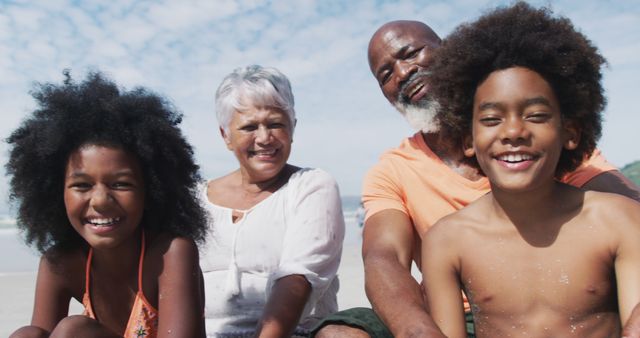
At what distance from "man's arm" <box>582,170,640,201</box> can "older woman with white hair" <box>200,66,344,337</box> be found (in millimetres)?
1150

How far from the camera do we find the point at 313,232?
2.81 metres

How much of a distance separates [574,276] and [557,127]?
53 cm

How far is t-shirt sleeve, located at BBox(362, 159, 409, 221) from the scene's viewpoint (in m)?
2.95

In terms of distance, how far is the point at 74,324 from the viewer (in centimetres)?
205

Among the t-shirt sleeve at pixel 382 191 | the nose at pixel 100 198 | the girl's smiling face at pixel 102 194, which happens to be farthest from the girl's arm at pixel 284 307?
the nose at pixel 100 198

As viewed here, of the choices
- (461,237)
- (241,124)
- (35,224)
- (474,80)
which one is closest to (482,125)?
(474,80)

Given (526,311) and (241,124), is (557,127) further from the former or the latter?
(241,124)

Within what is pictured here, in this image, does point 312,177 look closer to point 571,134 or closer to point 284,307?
point 284,307

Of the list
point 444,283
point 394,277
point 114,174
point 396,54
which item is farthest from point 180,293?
point 396,54

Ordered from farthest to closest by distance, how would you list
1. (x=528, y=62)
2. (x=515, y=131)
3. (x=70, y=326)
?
(x=528, y=62)
(x=515, y=131)
(x=70, y=326)

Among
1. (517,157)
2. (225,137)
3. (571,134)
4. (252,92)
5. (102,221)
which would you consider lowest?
(102,221)

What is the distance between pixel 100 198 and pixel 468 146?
1.47 meters

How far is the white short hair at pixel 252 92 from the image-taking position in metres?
2.96

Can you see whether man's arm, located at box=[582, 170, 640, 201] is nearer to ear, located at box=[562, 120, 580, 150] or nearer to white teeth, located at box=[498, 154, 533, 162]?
ear, located at box=[562, 120, 580, 150]
